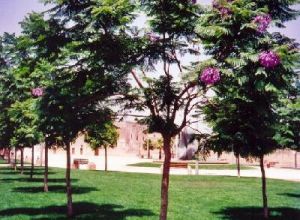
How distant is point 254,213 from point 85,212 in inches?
234

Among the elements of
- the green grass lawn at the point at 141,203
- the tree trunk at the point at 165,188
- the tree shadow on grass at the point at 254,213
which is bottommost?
the tree shadow on grass at the point at 254,213

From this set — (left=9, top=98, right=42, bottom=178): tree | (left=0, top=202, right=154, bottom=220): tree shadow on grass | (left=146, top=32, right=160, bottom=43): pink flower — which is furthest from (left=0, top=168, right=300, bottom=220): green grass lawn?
(left=146, top=32, right=160, bottom=43): pink flower

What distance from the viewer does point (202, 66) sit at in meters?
7.44

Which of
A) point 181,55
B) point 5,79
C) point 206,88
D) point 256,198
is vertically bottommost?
point 256,198

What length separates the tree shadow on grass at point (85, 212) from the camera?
13040 millimetres

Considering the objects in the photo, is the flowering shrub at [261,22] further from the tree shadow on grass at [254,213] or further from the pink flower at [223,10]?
the tree shadow on grass at [254,213]

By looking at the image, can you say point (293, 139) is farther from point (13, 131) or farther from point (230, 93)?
point (13, 131)

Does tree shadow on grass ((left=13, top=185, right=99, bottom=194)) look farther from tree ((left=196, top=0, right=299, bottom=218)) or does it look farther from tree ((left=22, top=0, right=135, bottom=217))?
tree ((left=196, top=0, right=299, bottom=218))

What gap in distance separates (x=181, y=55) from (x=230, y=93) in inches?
55.5

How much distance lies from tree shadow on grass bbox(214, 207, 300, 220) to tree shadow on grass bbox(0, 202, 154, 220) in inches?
105

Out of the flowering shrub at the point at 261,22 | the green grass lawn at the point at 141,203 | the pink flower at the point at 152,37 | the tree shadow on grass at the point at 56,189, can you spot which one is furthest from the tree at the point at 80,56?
the tree shadow on grass at the point at 56,189

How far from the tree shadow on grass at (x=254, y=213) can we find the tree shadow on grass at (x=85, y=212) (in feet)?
8.78

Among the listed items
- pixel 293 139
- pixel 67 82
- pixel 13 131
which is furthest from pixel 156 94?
pixel 13 131

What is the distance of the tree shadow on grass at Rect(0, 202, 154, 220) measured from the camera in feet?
42.8
